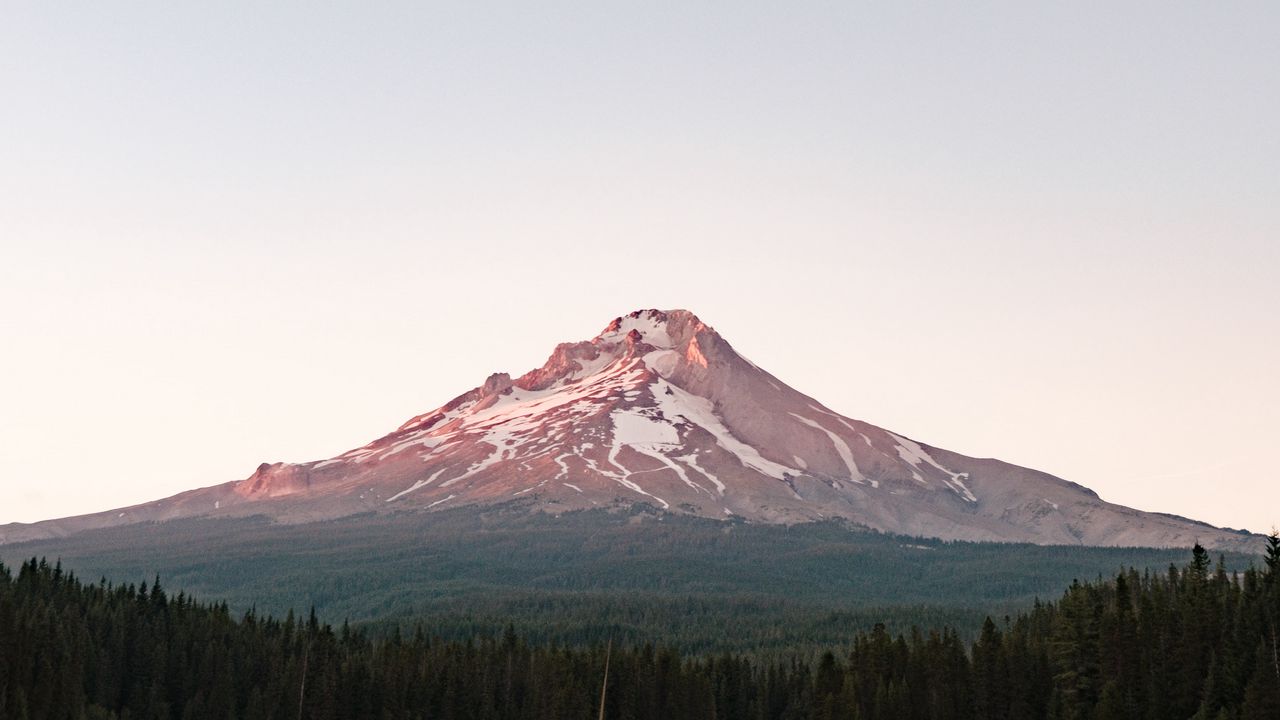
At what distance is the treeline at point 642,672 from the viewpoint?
420 ft

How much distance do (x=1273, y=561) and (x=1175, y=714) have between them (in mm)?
25383

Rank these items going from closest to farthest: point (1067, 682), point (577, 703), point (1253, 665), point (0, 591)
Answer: point (1253, 665) → point (1067, 682) → point (577, 703) → point (0, 591)

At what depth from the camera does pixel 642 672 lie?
15188 cm

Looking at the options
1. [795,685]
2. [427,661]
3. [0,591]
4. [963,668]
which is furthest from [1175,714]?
[0,591]

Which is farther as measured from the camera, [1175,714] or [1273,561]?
[1273,561]

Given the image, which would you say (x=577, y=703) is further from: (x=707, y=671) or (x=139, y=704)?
(x=139, y=704)

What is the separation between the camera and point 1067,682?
13588 centimetres

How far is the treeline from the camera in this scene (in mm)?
127938

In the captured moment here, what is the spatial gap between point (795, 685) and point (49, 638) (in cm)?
7148

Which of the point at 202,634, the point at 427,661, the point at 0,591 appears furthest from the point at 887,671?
the point at 0,591

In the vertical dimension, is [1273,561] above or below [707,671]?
above

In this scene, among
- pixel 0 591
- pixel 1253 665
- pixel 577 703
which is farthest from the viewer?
pixel 0 591

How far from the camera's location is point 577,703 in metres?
145

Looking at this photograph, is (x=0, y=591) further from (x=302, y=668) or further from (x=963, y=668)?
(x=963, y=668)
